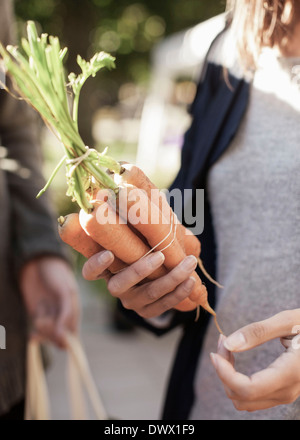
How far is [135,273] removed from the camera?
0.54m

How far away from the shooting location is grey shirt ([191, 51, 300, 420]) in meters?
0.62

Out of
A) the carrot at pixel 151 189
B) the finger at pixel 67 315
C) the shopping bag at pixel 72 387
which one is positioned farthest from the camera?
the finger at pixel 67 315

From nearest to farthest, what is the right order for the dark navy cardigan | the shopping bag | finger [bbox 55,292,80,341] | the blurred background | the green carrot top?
the green carrot top → the dark navy cardigan → the shopping bag → finger [bbox 55,292,80,341] → the blurred background

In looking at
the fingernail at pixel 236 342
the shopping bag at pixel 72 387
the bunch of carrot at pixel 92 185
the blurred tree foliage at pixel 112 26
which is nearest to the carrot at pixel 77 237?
the bunch of carrot at pixel 92 185

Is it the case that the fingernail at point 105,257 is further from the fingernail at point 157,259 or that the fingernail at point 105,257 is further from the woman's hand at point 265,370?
the woman's hand at point 265,370

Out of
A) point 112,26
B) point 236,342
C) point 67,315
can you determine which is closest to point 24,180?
point 67,315

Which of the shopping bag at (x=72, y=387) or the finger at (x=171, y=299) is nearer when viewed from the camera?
the finger at (x=171, y=299)

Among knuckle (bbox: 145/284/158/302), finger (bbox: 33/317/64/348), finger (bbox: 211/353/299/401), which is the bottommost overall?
finger (bbox: 33/317/64/348)

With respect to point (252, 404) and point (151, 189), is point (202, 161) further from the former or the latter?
point (252, 404)

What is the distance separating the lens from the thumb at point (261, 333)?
0.54m

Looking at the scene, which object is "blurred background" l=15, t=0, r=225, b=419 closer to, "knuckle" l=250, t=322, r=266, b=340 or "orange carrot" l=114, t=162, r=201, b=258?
"orange carrot" l=114, t=162, r=201, b=258

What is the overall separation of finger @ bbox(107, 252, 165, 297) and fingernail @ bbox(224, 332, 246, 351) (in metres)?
0.12

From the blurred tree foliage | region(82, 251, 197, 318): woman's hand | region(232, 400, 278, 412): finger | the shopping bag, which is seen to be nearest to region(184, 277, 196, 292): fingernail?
region(82, 251, 197, 318): woman's hand

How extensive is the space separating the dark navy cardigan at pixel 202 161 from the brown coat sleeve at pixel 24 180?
0.33 meters
